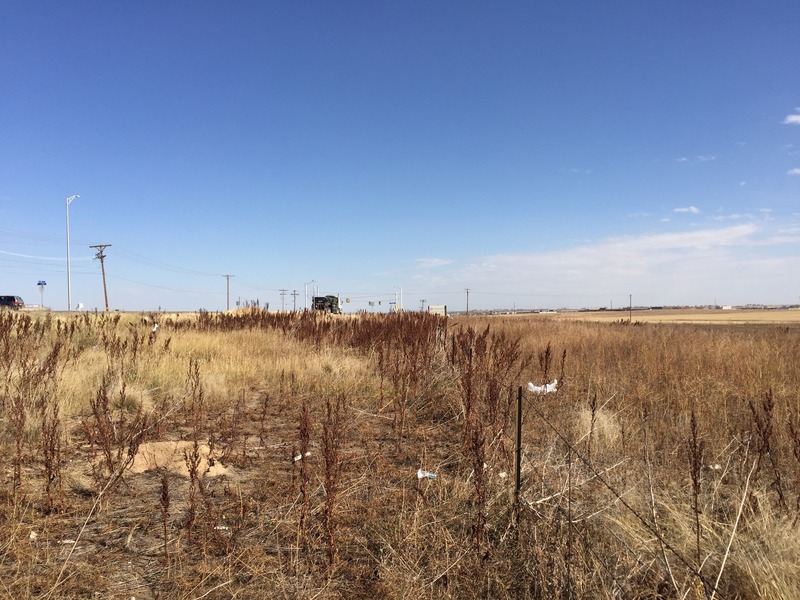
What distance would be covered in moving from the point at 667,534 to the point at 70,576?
321cm

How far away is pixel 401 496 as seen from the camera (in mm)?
2982

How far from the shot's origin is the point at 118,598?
76.5 inches

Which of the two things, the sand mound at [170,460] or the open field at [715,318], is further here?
the open field at [715,318]

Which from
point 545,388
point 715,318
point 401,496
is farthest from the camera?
point 715,318

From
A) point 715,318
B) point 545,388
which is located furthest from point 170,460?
point 715,318

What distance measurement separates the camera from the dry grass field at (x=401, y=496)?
2051 millimetres

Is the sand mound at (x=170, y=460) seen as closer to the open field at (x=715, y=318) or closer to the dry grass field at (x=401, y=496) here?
the dry grass field at (x=401, y=496)

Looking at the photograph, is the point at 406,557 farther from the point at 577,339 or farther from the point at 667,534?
the point at 577,339

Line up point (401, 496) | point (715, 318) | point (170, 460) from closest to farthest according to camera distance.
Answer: point (401, 496)
point (170, 460)
point (715, 318)

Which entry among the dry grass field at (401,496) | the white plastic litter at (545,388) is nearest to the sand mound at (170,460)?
the dry grass field at (401,496)

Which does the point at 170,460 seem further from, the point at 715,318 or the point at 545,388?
the point at 715,318

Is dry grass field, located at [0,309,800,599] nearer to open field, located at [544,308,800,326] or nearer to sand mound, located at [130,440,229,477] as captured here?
sand mound, located at [130,440,229,477]

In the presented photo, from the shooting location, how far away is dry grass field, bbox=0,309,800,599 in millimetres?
2051

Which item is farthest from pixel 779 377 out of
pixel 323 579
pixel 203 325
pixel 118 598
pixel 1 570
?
pixel 203 325
